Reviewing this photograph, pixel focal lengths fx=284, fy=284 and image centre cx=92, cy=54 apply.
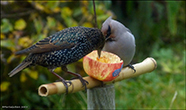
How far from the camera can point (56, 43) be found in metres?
2.31

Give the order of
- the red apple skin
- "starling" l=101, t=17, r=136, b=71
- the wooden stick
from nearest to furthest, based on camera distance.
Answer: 1. the wooden stick
2. the red apple skin
3. "starling" l=101, t=17, r=136, b=71

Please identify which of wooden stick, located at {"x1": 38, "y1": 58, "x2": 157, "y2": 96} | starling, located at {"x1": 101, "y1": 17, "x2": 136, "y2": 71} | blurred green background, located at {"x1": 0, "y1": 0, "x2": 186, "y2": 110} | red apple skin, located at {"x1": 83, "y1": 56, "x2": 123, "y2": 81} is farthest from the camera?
blurred green background, located at {"x1": 0, "y1": 0, "x2": 186, "y2": 110}

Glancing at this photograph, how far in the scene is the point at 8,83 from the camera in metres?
3.29

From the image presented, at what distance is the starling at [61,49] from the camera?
7.50 ft

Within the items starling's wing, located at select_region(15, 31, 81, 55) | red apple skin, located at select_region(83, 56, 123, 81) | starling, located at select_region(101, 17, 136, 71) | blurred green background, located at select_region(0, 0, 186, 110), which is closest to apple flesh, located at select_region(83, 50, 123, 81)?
red apple skin, located at select_region(83, 56, 123, 81)

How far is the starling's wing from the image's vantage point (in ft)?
7.52

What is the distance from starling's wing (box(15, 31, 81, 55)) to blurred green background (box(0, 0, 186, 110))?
0.76 m

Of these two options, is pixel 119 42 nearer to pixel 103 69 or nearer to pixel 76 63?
pixel 103 69

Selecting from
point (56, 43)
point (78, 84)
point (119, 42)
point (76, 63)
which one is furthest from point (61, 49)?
point (76, 63)

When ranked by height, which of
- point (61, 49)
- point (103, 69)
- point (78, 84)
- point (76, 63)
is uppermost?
point (61, 49)

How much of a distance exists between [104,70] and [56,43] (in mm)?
449

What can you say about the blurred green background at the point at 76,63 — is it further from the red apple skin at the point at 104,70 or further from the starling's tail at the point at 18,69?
the red apple skin at the point at 104,70

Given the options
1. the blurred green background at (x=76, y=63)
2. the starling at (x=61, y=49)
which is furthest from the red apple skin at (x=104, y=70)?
the blurred green background at (x=76, y=63)

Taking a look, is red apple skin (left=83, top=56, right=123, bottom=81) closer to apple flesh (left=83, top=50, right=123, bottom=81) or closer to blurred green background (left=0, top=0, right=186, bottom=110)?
apple flesh (left=83, top=50, right=123, bottom=81)
